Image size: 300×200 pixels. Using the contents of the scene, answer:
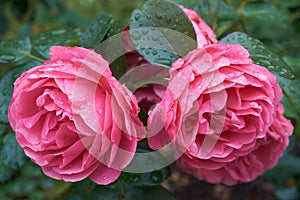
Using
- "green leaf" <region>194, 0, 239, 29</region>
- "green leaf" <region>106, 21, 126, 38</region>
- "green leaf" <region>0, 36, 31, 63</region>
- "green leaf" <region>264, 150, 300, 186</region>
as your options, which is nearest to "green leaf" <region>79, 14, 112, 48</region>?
"green leaf" <region>106, 21, 126, 38</region>

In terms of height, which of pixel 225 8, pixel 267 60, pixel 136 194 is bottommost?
pixel 136 194

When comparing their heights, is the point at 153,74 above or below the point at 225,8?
above

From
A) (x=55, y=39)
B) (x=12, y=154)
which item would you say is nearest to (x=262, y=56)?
(x=55, y=39)

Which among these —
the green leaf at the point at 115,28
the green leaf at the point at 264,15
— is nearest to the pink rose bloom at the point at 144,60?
the green leaf at the point at 115,28

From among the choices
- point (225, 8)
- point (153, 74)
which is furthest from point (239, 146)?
point (225, 8)

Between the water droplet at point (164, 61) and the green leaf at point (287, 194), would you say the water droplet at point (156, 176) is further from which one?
the green leaf at point (287, 194)

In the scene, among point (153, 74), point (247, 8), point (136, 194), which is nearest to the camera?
point (153, 74)

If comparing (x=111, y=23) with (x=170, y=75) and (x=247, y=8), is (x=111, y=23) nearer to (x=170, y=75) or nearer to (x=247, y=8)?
(x=170, y=75)
